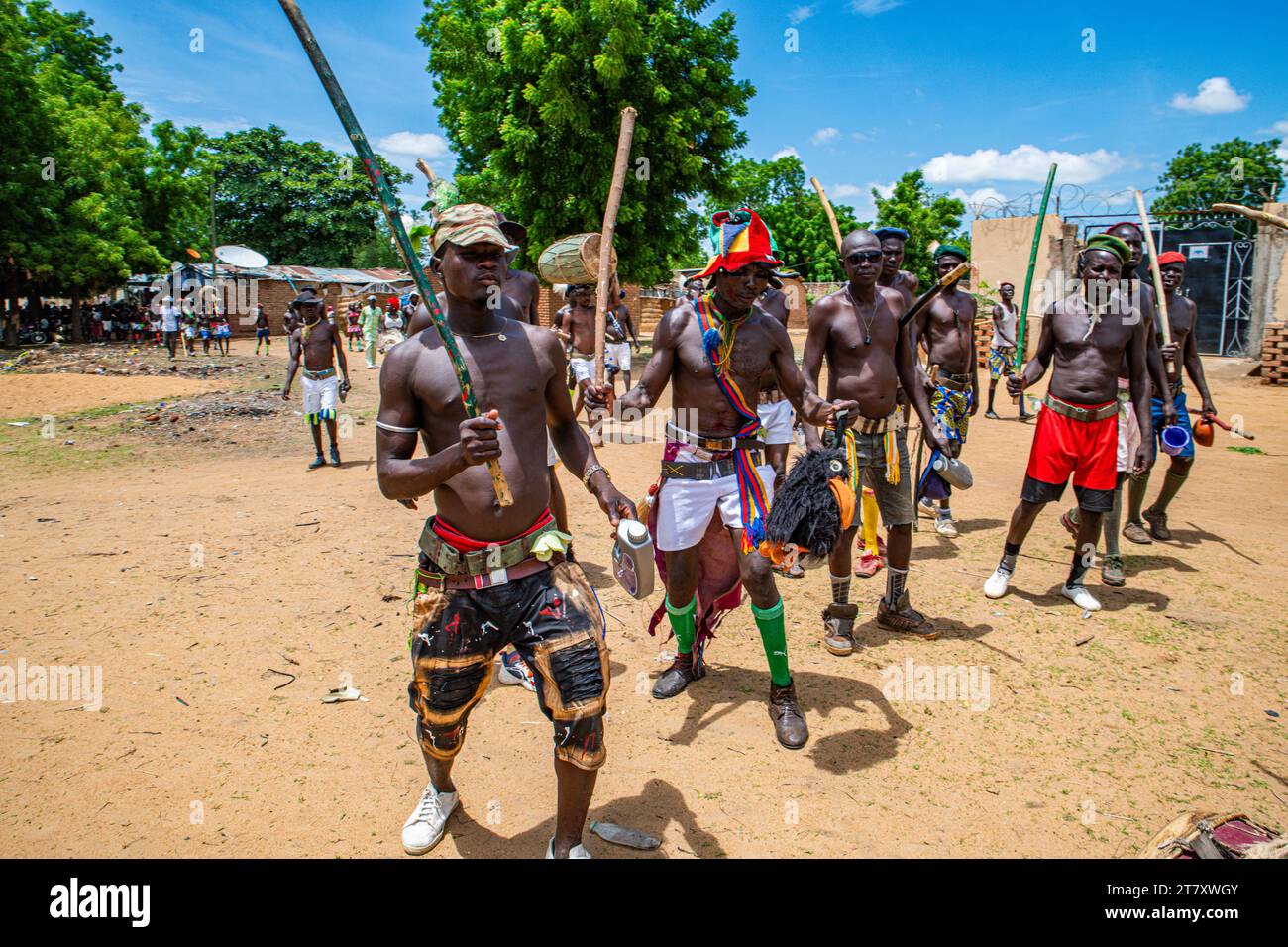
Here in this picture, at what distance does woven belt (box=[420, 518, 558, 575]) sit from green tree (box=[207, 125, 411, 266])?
4698 cm

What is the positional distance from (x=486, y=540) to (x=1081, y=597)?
4377mm

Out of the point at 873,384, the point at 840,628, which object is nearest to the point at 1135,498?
the point at 873,384

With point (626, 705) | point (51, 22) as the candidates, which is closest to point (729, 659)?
point (626, 705)

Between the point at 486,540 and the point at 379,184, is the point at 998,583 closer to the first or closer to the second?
the point at 486,540

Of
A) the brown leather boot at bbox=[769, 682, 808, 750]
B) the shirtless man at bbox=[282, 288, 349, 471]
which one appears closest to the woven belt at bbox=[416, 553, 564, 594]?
the brown leather boot at bbox=[769, 682, 808, 750]

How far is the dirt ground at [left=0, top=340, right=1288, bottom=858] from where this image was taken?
3.22 meters

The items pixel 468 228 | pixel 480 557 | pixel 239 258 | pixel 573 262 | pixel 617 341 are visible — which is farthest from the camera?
pixel 239 258

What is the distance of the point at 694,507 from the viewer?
13.0 feet

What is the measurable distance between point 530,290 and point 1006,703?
457 centimetres

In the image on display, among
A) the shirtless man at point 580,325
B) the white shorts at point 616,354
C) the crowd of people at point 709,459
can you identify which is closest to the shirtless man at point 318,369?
the shirtless man at point 580,325

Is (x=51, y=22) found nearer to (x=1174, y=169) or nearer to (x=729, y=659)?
(x=729, y=659)

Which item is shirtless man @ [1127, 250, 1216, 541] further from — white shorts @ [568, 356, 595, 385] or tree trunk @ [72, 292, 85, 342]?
tree trunk @ [72, 292, 85, 342]

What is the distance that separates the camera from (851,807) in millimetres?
3334

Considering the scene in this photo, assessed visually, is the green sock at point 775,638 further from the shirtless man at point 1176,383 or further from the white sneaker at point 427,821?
the shirtless man at point 1176,383
